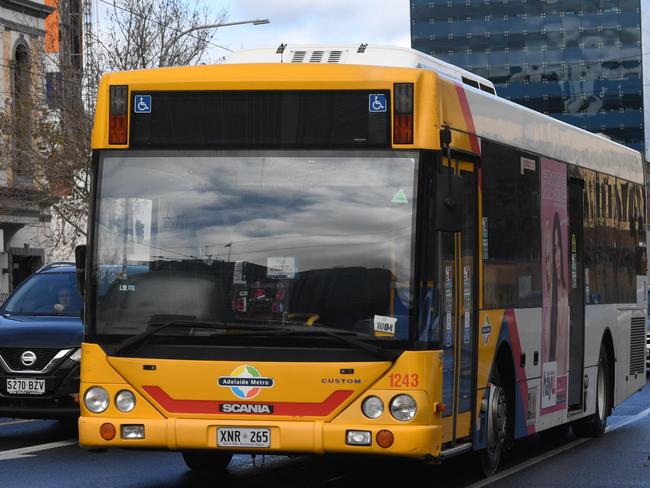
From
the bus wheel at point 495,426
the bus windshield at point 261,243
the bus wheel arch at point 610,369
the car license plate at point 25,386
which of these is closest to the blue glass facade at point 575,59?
the bus wheel arch at point 610,369

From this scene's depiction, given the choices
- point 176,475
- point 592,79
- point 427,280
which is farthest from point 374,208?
point 592,79

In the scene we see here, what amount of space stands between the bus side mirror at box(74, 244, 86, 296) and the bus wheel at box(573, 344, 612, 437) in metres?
6.88

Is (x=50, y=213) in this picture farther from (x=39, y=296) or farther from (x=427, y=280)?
(x=427, y=280)

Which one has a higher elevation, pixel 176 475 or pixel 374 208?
pixel 374 208

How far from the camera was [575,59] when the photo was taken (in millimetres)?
121562

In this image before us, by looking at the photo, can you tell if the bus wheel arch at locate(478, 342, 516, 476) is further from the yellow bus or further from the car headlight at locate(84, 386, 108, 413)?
the car headlight at locate(84, 386, 108, 413)

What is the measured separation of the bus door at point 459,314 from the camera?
10391 millimetres

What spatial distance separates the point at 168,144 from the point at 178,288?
3.25 ft

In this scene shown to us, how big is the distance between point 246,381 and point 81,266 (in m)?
1.73

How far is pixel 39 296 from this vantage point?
16.8 metres

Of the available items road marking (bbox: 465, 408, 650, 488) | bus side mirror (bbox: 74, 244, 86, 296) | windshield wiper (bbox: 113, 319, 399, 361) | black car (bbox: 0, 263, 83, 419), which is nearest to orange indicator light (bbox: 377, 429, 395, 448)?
windshield wiper (bbox: 113, 319, 399, 361)

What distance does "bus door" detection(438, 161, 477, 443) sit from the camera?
10.4 meters

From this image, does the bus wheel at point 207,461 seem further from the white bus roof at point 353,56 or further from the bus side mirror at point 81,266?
the white bus roof at point 353,56

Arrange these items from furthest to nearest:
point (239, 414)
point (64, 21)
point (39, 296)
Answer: point (64, 21) < point (39, 296) < point (239, 414)
